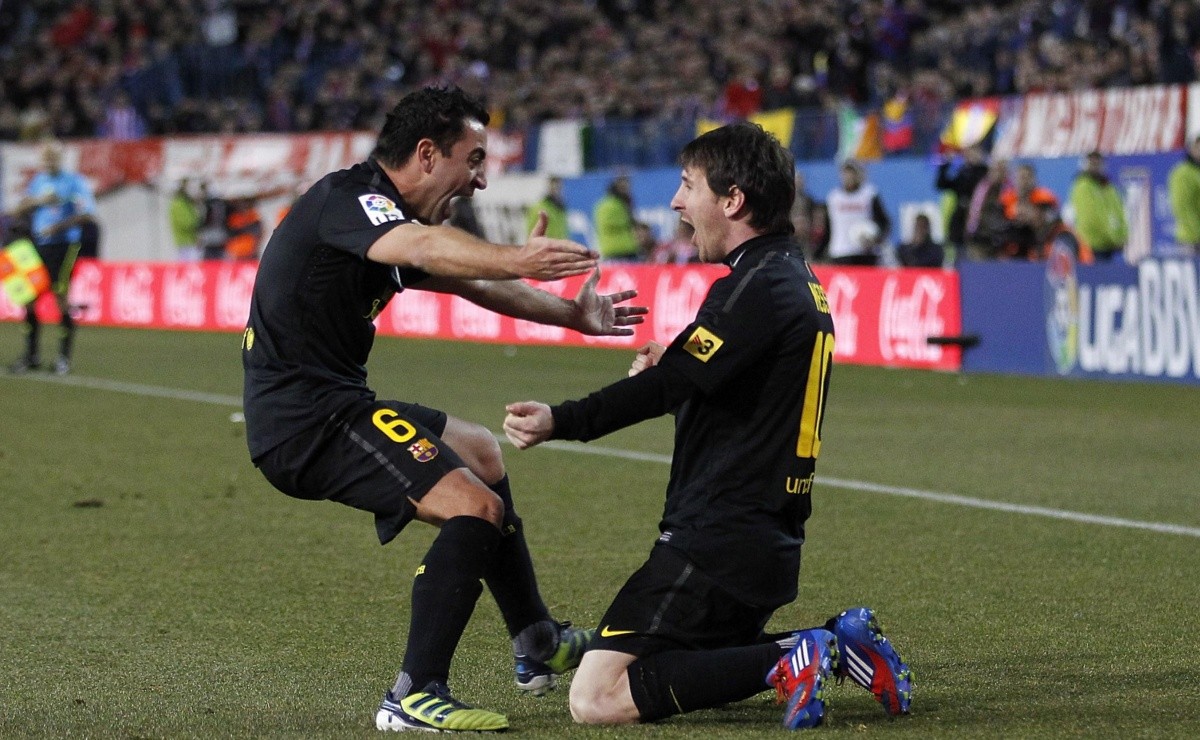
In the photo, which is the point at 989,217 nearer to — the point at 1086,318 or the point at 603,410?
the point at 1086,318

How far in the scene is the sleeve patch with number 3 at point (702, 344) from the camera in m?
4.73

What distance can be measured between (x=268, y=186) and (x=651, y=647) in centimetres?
2890

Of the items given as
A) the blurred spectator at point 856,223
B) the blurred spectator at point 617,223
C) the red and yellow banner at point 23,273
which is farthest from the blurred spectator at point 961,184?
the red and yellow banner at point 23,273

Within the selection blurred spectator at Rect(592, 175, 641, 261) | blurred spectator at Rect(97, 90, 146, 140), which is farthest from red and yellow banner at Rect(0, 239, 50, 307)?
blurred spectator at Rect(97, 90, 146, 140)

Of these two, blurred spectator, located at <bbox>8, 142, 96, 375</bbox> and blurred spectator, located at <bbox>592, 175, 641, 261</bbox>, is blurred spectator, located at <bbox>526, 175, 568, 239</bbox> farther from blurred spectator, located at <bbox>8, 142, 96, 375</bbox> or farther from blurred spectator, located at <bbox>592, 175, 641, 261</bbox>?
blurred spectator, located at <bbox>8, 142, 96, 375</bbox>

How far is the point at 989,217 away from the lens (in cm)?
1998

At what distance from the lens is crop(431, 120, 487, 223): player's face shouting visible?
509 cm

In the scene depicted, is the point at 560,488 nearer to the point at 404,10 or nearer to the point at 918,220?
the point at 918,220

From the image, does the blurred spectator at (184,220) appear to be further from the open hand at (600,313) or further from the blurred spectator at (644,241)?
the open hand at (600,313)

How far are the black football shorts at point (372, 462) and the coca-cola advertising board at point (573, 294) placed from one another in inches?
261

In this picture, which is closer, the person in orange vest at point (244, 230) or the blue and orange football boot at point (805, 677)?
the blue and orange football boot at point (805, 677)

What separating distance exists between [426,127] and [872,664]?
1857mm

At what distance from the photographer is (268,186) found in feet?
108

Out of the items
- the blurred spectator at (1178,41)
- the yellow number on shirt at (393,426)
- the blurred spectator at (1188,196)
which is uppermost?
the blurred spectator at (1178,41)
